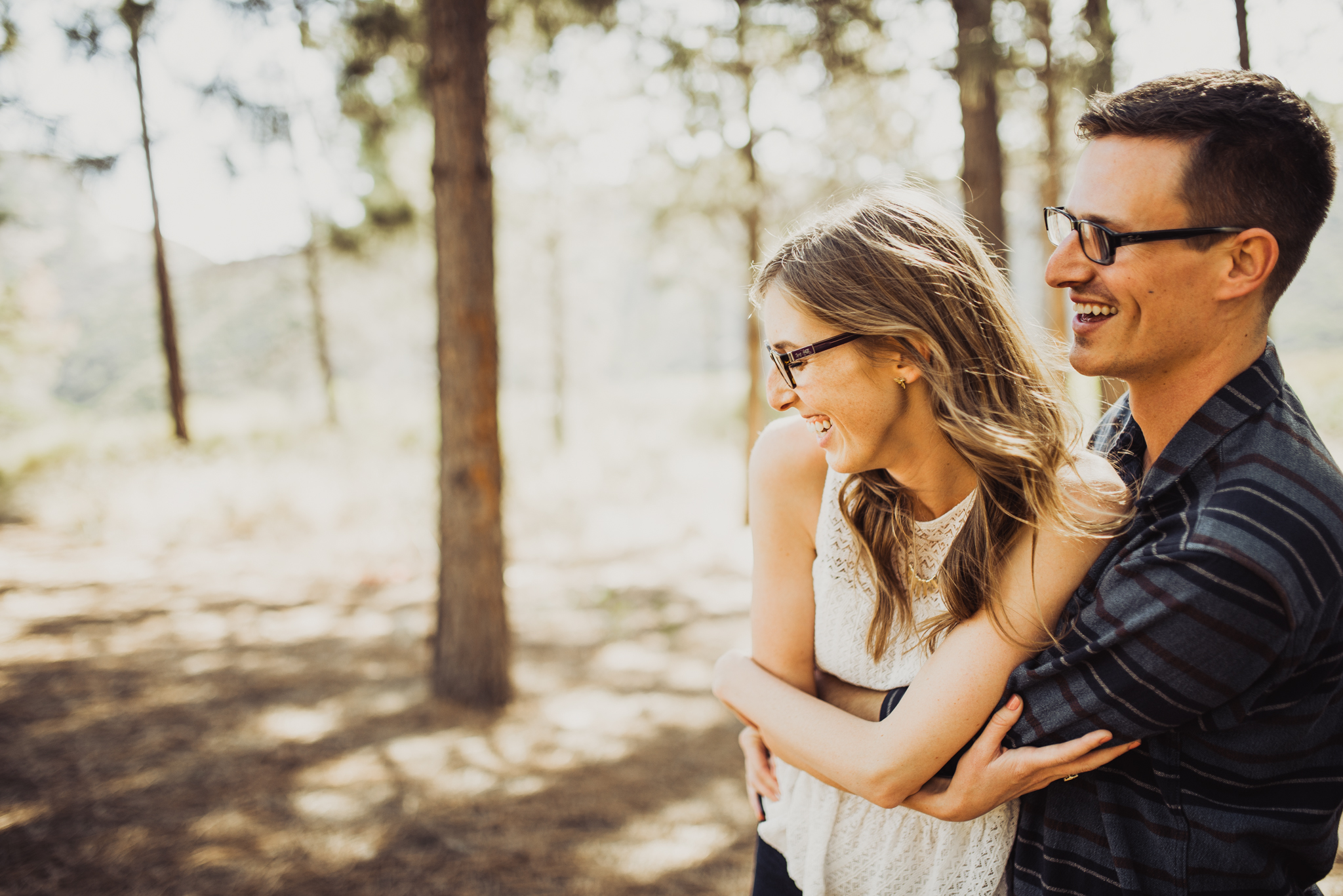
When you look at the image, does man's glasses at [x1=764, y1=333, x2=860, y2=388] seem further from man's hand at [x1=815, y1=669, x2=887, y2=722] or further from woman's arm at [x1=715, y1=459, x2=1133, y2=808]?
man's hand at [x1=815, y1=669, x2=887, y2=722]

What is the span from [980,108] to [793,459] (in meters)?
4.31

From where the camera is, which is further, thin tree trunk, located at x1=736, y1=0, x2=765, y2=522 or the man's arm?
thin tree trunk, located at x1=736, y1=0, x2=765, y2=522

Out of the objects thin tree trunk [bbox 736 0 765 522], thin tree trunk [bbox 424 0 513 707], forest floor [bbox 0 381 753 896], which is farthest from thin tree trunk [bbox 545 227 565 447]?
thin tree trunk [bbox 424 0 513 707]

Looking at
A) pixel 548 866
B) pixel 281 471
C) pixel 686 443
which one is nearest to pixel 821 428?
pixel 548 866

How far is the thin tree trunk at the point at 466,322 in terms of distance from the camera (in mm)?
4316

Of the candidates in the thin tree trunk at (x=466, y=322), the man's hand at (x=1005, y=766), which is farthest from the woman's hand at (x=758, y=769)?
the thin tree trunk at (x=466, y=322)

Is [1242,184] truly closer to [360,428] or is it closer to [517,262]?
[360,428]

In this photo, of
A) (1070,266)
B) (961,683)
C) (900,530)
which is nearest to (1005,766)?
(961,683)

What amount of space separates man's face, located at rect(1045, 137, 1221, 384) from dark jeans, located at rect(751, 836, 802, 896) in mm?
1324

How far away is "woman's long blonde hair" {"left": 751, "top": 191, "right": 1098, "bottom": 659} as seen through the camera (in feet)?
4.79

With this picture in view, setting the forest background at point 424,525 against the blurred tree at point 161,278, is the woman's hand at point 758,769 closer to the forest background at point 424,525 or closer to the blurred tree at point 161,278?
the forest background at point 424,525

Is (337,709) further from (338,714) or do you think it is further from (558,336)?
(558,336)

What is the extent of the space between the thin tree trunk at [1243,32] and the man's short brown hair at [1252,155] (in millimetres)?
2324

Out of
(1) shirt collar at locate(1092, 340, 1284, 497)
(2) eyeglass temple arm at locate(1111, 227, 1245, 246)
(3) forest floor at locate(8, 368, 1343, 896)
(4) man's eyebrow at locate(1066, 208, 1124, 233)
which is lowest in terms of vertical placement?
(3) forest floor at locate(8, 368, 1343, 896)
